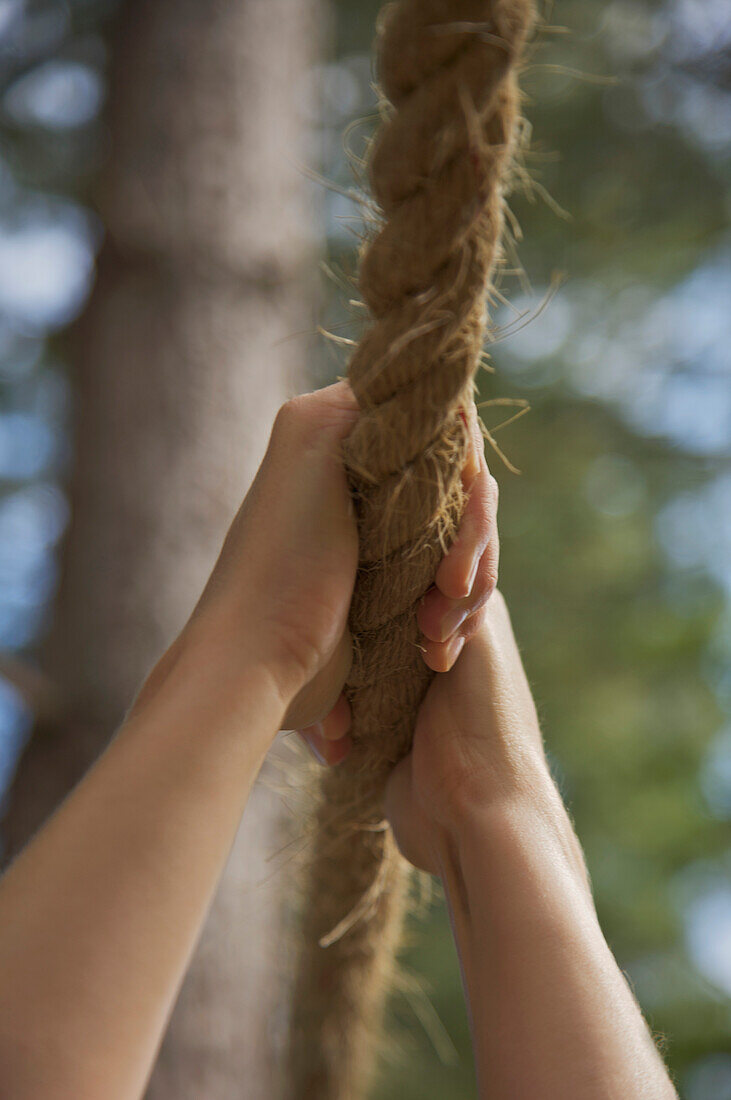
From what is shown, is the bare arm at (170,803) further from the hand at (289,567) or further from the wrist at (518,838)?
the wrist at (518,838)

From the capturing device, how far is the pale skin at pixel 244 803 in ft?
0.91

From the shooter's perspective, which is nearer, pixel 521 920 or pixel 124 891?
pixel 124 891

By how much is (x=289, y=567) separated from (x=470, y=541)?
0.28ft

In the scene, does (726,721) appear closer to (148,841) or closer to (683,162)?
(683,162)

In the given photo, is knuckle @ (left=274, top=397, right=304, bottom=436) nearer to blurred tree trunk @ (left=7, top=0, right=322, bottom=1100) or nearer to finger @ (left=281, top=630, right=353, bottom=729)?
finger @ (left=281, top=630, right=353, bottom=729)

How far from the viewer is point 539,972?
383 mm

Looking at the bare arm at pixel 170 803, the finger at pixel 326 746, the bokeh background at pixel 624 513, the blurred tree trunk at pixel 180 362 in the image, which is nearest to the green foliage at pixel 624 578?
the bokeh background at pixel 624 513

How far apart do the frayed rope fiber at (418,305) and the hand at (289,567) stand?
2cm

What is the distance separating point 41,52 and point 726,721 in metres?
2.13

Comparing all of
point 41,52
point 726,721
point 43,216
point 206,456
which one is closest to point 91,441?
point 206,456

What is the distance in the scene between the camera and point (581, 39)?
6.59 ft

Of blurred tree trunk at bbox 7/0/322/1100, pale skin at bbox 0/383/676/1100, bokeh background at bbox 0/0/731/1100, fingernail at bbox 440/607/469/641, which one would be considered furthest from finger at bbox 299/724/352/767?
bokeh background at bbox 0/0/731/1100

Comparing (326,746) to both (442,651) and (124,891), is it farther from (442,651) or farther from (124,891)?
(124,891)

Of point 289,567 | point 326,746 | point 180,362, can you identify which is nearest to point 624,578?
point 180,362
